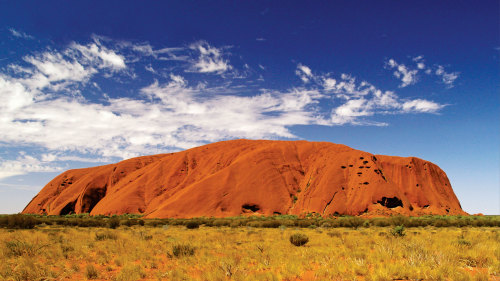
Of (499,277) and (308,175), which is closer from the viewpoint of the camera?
(499,277)

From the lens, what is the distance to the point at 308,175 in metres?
65.8

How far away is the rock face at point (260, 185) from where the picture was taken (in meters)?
55.8

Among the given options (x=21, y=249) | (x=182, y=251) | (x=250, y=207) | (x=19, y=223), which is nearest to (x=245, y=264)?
(x=182, y=251)

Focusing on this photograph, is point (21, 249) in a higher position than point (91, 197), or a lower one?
lower

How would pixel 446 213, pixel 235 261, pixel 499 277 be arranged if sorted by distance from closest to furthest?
pixel 499 277, pixel 235 261, pixel 446 213

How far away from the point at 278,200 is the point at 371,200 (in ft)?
58.2

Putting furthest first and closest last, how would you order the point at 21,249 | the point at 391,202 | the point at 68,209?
the point at 68,209, the point at 391,202, the point at 21,249

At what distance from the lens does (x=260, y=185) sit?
60.1 metres

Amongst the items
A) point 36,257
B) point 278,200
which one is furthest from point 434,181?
point 36,257

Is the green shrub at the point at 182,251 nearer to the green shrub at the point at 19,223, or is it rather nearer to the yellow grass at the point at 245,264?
the yellow grass at the point at 245,264

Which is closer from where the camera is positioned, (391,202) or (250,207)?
(391,202)

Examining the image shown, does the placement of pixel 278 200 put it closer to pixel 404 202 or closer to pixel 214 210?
pixel 214 210

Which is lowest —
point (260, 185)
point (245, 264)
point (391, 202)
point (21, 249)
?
point (245, 264)

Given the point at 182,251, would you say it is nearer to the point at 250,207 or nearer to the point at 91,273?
the point at 91,273
